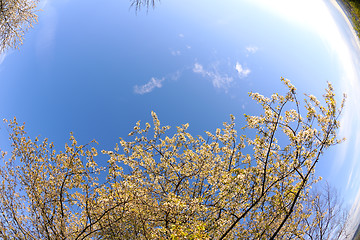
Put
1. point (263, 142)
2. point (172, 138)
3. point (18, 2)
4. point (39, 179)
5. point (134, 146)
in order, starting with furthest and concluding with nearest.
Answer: point (18, 2), point (172, 138), point (134, 146), point (39, 179), point (263, 142)

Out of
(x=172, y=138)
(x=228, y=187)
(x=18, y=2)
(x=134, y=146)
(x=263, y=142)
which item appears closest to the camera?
(x=228, y=187)

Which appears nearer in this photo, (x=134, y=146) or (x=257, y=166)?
(x=257, y=166)

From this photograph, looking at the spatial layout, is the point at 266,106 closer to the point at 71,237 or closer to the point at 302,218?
the point at 302,218

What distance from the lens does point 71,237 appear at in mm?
7188

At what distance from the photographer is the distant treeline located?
8.91 meters

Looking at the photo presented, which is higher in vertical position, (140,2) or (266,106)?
(140,2)

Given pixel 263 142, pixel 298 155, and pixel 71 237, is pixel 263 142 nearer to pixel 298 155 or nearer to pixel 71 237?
pixel 298 155

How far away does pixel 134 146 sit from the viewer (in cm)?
862

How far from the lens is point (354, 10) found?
358 inches

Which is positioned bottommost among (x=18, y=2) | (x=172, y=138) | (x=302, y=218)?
(x=302, y=218)

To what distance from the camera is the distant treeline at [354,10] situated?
8905 mm

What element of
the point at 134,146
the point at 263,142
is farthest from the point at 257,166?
the point at 134,146

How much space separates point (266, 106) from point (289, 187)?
8.98 feet

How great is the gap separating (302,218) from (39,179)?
10349 mm
